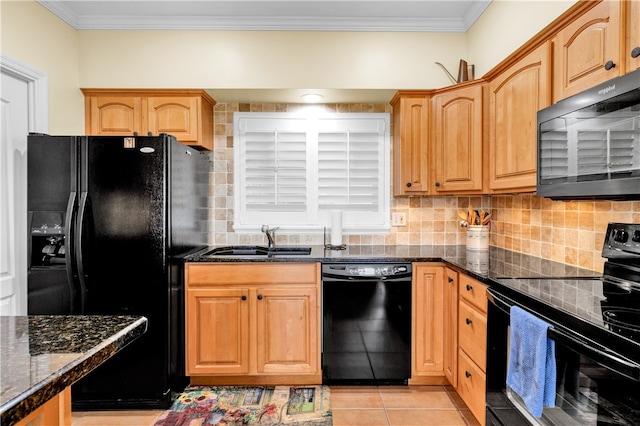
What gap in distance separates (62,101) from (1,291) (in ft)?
4.22

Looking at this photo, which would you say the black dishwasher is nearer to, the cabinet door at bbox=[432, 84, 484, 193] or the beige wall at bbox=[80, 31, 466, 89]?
the cabinet door at bbox=[432, 84, 484, 193]

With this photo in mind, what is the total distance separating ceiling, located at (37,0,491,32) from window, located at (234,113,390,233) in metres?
0.68

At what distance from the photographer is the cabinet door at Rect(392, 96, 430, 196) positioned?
271 centimetres

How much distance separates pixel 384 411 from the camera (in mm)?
2303

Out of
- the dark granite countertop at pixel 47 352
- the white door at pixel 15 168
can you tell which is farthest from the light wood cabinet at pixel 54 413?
the white door at pixel 15 168

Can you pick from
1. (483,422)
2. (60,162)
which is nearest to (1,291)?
(60,162)

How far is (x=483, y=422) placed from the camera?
6.09 ft

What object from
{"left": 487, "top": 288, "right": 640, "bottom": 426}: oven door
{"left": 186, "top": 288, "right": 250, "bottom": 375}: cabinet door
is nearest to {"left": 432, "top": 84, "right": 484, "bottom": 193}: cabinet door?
{"left": 487, "top": 288, "right": 640, "bottom": 426}: oven door

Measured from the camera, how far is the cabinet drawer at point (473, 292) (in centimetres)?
191

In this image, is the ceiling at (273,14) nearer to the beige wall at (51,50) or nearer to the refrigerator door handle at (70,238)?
the beige wall at (51,50)

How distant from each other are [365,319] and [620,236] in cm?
147

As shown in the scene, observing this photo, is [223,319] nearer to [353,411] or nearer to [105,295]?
[105,295]

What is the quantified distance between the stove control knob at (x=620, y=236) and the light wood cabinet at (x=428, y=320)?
3.31ft

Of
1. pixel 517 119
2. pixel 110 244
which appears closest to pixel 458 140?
pixel 517 119
